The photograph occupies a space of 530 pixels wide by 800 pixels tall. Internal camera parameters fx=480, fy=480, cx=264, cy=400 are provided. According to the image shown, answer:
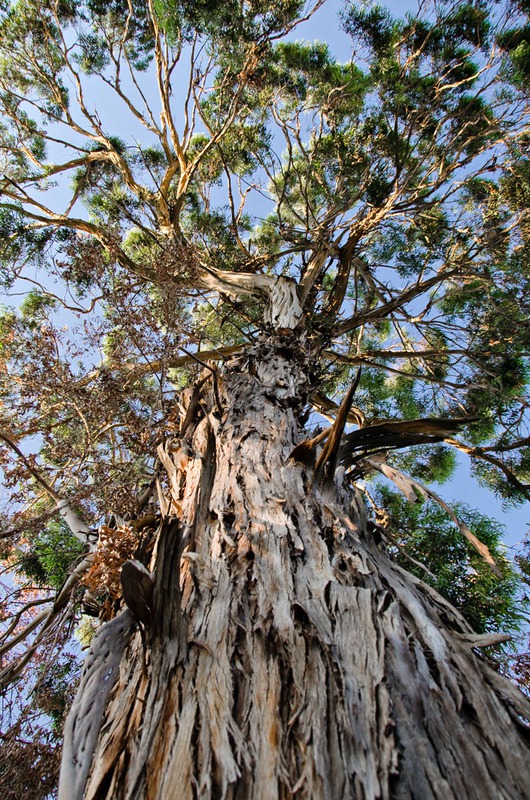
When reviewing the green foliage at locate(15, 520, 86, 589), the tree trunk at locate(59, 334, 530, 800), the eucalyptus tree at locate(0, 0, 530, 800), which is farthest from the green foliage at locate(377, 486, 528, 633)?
the green foliage at locate(15, 520, 86, 589)

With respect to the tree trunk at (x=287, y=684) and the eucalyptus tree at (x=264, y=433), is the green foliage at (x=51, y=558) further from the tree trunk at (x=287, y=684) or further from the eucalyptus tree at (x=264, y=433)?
the tree trunk at (x=287, y=684)

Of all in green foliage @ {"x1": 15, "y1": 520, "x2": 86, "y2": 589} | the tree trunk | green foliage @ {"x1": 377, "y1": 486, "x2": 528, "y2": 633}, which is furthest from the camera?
green foliage @ {"x1": 15, "y1": 520, "x2": 86, "y2": 589}

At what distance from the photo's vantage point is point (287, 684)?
1.10 metres

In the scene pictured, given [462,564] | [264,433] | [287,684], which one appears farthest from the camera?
[462,564]

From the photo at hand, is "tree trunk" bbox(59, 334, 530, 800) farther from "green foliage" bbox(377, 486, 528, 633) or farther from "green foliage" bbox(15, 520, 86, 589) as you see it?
"green foliage" bbox(15, 520, 86, 589)

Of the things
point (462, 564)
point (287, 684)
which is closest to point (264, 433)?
point (287, 684)

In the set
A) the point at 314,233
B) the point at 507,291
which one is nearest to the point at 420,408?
the point at 507,291

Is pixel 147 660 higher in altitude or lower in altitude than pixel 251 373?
lower

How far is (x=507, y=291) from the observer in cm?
630

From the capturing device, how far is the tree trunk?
922 mm

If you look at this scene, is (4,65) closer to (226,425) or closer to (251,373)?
(251,373)

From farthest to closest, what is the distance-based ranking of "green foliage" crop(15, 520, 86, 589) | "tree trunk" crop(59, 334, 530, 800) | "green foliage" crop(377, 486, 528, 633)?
"green foliage" crop(15, 520, 86, 589)
"green foliage" crop(377, 486, 528, 633)
"tree trunk" crop(59, 334, 530, 800)

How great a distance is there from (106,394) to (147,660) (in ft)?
7.90

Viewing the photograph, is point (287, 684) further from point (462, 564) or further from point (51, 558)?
point (51, 558)
